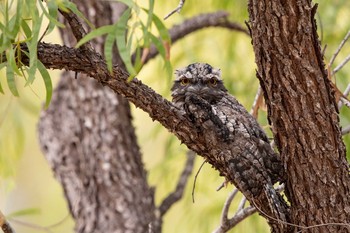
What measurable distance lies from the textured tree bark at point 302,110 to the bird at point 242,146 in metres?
0.09

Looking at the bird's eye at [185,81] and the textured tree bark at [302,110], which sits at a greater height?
the bird's eye at [185,81]

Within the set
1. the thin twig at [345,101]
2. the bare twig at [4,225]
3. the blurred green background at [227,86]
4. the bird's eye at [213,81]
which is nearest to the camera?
the bare twig at [4,225]

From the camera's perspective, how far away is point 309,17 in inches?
76.6

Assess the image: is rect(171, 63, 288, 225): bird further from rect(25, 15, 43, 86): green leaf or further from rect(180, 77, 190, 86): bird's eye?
rect(25, 15, 43, 86): green leaf

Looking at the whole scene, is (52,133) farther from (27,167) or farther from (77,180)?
(27,167)

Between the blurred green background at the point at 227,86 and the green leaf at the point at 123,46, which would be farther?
the blurred green background at the point at 227,86

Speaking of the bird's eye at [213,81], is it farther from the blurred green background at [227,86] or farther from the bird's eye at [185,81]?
the blurred green background at [227,86]

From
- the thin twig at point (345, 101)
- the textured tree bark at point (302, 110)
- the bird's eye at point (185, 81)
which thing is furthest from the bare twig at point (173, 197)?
the textured tree bark at point (302, 110)

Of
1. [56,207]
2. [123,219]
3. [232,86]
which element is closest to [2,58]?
[123,219]

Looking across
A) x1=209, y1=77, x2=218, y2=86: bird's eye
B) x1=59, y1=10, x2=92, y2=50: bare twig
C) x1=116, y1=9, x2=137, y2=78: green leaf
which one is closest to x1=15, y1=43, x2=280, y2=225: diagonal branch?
x1=59, y1=10, x2=92, y2=50: bare twig

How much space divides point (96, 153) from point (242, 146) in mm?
1368

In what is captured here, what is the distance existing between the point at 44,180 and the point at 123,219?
4.79 m

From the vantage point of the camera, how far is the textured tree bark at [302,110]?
1938 millimetres

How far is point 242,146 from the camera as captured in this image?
86.5 inches
